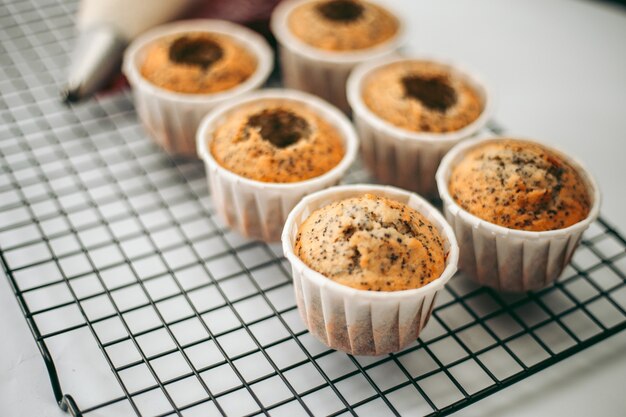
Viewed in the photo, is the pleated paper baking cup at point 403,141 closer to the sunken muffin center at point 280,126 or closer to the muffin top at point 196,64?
the sunken muffin center at point 280,126

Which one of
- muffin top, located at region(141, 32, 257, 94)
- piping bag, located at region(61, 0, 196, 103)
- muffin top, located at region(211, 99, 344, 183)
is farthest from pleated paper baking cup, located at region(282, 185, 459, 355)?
piping bag, located at region(61, 0, 196, 103)

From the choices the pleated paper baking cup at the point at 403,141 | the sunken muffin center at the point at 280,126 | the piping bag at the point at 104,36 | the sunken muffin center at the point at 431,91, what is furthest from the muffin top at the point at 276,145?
the piping bag at the point at 104,36

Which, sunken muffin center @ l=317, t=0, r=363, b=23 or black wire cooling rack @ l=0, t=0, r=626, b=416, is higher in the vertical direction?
sunken muffin center @ l=317, t=0, r=363, b=23

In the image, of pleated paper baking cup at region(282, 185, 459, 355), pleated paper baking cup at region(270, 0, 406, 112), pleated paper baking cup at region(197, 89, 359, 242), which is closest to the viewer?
pleated paper baking cup at region(282, 185, 459, 355)

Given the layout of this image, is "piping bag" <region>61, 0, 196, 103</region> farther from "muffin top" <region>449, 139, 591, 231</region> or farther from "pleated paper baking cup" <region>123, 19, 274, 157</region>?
"muffin top" <region>449, 139, 591, 231</region>

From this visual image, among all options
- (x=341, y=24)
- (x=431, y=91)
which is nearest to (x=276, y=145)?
(x=431, y=91)

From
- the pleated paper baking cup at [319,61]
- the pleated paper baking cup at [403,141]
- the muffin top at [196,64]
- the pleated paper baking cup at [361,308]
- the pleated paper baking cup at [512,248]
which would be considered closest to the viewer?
the pleated paper baking cup at [361,308]

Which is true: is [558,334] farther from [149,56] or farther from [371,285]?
[149,56]
